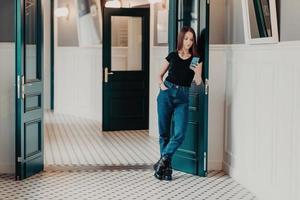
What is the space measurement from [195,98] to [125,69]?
3.93 m

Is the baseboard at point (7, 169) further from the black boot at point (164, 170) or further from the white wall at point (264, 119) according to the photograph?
the white wall at point (264, 119)

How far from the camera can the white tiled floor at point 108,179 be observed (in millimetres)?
5703

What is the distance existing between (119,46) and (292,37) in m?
5.87

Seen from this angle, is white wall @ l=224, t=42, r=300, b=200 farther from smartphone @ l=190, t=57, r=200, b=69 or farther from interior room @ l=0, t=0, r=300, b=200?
smartphone @ l=190, t=57, r=200, b=69

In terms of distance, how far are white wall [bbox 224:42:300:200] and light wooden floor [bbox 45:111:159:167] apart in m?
1.40

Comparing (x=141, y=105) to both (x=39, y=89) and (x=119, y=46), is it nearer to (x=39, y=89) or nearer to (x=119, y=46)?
(x=119, y=46)

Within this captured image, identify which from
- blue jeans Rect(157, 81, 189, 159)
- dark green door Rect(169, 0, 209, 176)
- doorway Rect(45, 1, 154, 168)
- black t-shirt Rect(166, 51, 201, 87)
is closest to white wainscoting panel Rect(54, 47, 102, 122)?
doorway Rect(45, 1, 154, 168)

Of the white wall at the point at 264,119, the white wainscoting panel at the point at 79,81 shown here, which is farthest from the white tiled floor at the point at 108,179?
the white wainscoting panel at the point at 79,81

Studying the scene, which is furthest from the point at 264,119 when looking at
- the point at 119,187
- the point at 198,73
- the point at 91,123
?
the point at 91,123

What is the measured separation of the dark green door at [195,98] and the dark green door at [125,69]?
3324 millimetres

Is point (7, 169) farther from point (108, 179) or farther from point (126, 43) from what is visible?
point (126, 43)

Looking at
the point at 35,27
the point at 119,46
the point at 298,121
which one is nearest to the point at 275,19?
the point at 298,121

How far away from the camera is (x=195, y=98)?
661 centimetres

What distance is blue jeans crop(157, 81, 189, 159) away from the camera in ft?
20.8
